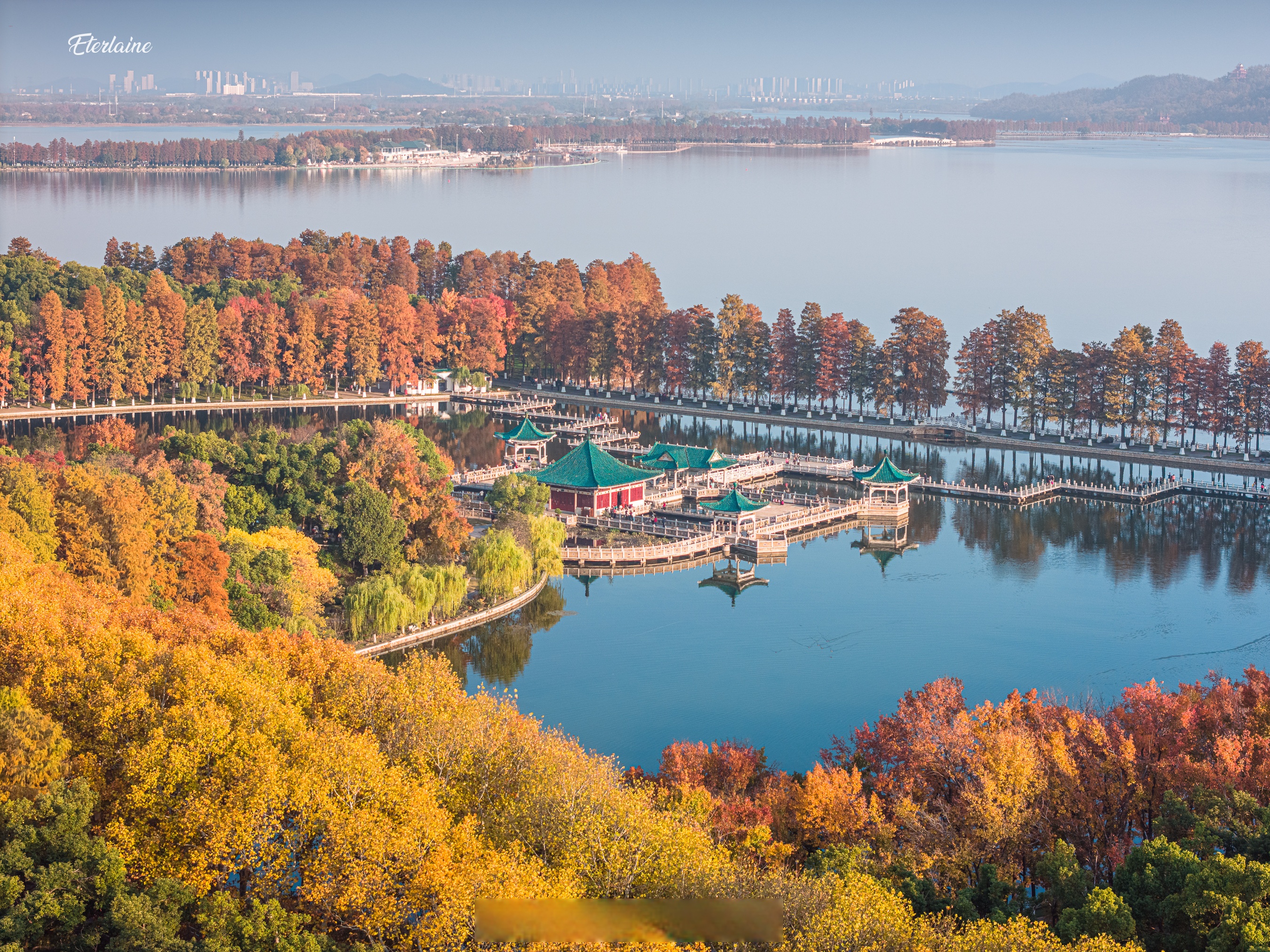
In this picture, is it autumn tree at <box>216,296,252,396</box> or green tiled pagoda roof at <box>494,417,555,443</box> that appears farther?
autumn tree at <box>216,296,252,396</box>

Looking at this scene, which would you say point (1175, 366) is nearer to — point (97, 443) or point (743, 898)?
point (97, 443)

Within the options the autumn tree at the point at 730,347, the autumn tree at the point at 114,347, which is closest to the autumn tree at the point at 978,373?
the autumn tree at the point at 730,347

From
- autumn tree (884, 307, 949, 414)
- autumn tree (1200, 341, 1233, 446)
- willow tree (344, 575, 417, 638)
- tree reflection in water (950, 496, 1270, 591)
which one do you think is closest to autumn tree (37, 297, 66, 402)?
willow tree (344, 575, 417, 638)

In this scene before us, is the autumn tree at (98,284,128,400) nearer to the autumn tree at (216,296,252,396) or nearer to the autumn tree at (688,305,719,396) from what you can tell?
the autumn tree at (216,296,252,396)

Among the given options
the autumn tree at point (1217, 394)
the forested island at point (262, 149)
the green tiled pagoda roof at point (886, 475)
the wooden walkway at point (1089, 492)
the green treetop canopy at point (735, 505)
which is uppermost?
the forested island at point (262, 149)

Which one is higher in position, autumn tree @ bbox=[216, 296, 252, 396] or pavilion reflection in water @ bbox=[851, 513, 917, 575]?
autumn tree @ bbox=[216, 296, 252, 396]

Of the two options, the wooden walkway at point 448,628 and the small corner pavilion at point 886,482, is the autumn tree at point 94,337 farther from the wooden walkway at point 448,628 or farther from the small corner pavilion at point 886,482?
the small corner pavilion at point 886,482

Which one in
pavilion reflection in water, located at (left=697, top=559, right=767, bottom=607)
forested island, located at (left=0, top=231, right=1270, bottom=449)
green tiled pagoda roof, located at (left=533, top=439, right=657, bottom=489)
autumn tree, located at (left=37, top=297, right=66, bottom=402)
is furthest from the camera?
autumn tree, located at (left=37, top=297, right=66, bottom=402)
